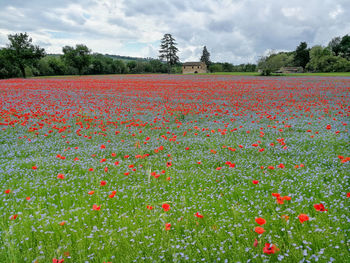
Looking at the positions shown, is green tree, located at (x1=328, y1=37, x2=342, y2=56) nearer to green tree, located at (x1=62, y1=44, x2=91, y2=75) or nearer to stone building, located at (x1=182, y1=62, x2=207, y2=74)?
stone building, located at (x1=182, y1=62, x2=207, y2=74)

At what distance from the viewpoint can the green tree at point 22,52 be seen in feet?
200

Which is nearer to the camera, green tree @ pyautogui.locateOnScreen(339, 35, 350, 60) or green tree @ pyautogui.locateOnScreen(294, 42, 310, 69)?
green tree @ pyautogui.locateOnScreen(339, 35, 350, 60)

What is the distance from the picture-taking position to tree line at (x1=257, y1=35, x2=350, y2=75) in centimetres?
6588

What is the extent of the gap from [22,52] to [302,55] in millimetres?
111473

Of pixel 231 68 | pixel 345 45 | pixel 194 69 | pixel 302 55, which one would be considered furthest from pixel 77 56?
pixel 345 45

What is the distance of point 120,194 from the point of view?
4.43 meters

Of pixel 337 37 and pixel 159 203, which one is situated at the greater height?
pixel 337 37

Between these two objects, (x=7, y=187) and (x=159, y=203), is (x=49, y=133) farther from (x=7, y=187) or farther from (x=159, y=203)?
(x=159, y=203)

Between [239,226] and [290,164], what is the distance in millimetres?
2903

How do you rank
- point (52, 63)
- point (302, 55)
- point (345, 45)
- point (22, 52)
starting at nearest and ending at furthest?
1. point (22, 52)
2. point (52, 63)
3. point (345, 45)
4. point (302, 55)

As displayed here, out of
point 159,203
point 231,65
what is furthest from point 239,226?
point 231,65

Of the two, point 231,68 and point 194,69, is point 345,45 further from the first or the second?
point 194,69

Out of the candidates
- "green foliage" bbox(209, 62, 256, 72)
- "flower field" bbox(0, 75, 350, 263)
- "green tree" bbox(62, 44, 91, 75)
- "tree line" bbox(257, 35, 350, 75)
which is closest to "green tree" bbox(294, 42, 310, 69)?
"tree line" bbox(257, 35, 350, 75)

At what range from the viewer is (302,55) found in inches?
4284
